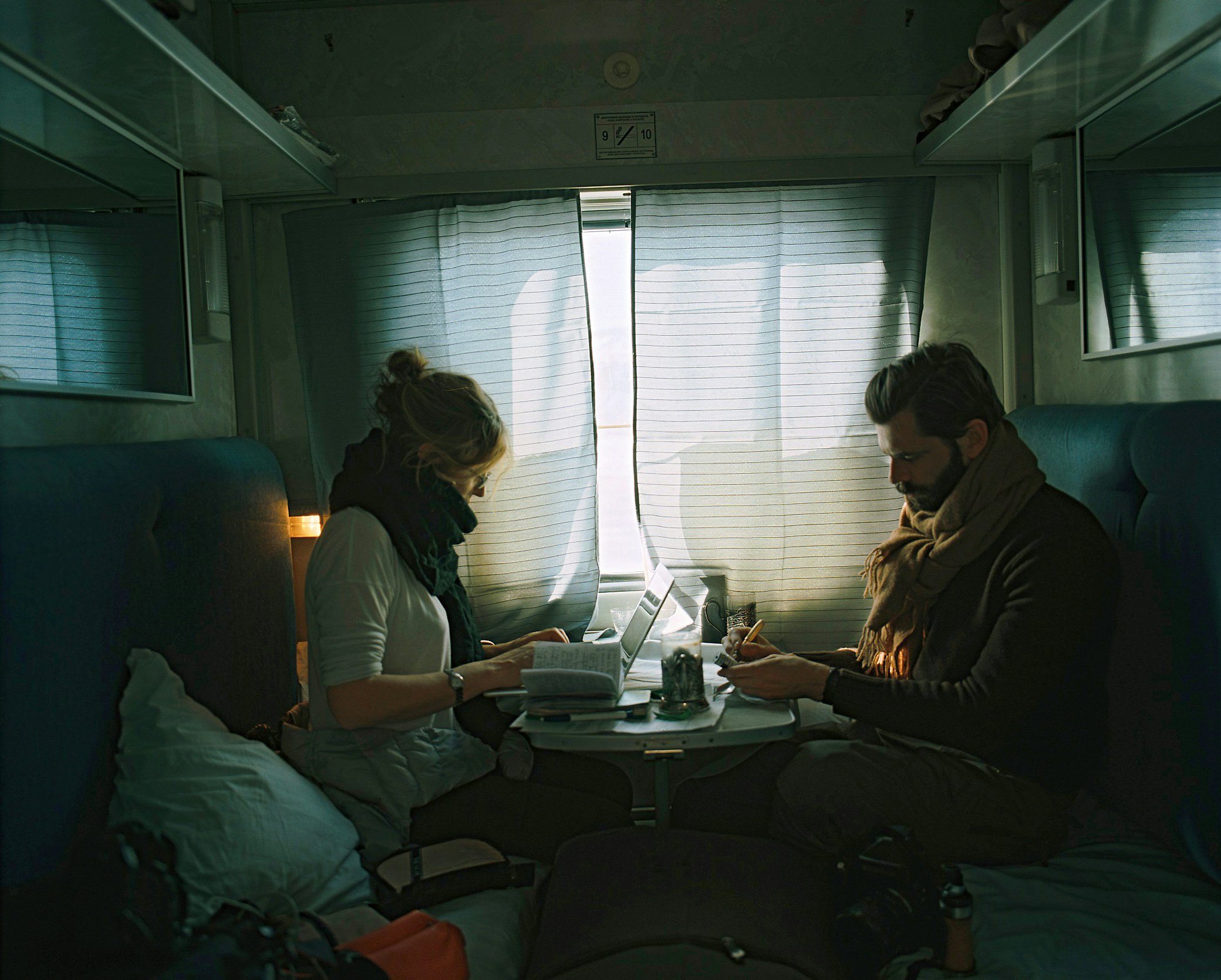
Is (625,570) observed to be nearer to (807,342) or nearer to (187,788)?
(807,342)

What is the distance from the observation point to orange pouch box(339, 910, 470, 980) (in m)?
1.26

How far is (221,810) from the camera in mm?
1424

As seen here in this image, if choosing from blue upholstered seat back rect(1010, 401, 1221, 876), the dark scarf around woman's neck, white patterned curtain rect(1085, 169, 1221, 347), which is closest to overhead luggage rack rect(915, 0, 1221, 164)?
white patterned curtain rect(1085, 169, 1221, 347)

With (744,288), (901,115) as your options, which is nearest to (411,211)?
(744,288)

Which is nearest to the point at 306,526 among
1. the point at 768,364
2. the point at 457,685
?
the point at 457,685

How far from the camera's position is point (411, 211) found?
260 centimetres

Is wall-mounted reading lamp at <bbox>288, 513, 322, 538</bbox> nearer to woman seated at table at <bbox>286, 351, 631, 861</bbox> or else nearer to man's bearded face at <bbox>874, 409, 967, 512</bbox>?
woman seated at table at <bbox>286, 351, 631, 861</bbox>

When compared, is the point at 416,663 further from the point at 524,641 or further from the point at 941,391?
the point at 941,391

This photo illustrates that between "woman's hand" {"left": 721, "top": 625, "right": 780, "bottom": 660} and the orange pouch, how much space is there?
958mm

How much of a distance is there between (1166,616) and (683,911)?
1048 millimetres

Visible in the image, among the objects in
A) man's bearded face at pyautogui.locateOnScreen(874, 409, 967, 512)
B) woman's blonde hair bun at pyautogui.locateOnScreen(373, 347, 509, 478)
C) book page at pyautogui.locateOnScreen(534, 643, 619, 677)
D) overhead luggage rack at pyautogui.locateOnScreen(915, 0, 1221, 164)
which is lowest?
book page at pyautogui.locateOnScreen(534, 643, 619, 677)

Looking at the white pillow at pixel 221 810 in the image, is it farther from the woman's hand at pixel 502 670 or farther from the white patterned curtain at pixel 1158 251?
the white patterned curtain at pixel 1158 251

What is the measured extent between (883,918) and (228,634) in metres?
1.44

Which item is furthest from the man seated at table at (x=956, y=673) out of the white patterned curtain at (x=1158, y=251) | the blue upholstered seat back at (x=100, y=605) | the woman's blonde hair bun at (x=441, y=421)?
the blue upholstered seat back at (x=100, y=605)
